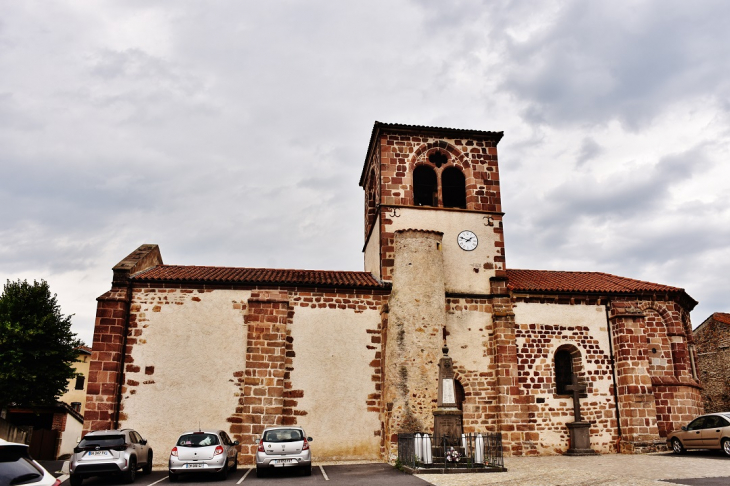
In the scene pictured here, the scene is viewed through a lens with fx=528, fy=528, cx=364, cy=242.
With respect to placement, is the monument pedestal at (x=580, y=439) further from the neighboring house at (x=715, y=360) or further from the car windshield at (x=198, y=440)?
the neighboring house at (x=715, y=360)

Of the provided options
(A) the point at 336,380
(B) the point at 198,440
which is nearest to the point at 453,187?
(A) the point at 336,380

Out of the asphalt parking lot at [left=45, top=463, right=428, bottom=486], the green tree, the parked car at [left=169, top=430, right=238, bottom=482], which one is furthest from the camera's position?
the green tree

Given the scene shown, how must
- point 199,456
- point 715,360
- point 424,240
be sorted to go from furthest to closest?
point 715,360
point 424,240
point 199,456

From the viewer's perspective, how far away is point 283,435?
13.5 metres

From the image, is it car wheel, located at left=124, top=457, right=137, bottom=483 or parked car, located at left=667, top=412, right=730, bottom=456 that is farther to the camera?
parked car, located at left=667, top=412, right=730, bottom=456

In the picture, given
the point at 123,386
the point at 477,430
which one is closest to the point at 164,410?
the point at 123,386

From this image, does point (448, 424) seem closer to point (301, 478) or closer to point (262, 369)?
point (301, 478)

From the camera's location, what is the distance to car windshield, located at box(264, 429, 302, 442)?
1334 cm

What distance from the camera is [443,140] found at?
830 inches

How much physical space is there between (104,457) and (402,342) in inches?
349

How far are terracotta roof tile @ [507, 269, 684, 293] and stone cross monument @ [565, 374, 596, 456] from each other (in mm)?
3693

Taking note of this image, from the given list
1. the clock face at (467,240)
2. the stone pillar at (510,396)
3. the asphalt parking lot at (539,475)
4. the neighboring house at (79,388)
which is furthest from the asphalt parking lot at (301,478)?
the neighboring house at (79,388)

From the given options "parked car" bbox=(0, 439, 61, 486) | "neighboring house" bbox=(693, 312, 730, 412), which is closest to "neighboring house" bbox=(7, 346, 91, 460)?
"parked car" bbox=(0, 439, 61, 486)

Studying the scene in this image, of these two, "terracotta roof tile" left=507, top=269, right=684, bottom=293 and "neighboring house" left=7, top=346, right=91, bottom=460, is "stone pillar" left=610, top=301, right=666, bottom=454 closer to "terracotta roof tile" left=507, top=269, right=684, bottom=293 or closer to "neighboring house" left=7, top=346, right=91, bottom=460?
"terracotta roof tile" left=507, top=269, right=684, bottom=293
